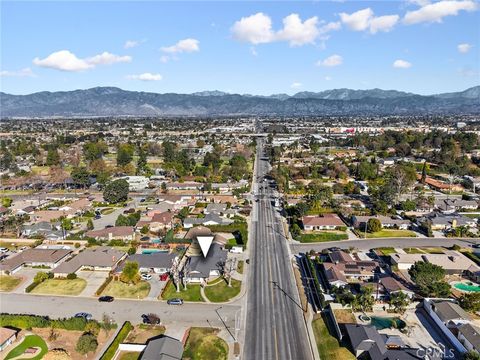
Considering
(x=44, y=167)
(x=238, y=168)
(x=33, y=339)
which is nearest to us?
(x=33, y=339)

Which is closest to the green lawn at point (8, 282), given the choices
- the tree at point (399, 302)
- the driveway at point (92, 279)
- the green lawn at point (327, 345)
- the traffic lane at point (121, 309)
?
the traffic lane at point (121, 309)

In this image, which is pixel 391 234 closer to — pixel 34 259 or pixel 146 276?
pixel 146 276

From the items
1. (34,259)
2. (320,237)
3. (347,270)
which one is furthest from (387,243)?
(34,259)

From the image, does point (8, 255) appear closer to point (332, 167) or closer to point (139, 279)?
point (139, 279)

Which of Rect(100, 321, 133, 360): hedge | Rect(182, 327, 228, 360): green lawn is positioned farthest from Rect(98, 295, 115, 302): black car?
Rect(182, 327, 228, 360): green lawn

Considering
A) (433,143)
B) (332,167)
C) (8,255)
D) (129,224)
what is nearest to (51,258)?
(8,255)

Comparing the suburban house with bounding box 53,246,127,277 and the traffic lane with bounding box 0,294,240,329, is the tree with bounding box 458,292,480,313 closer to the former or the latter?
the traffic lane with bounding box 0,294,240,329
